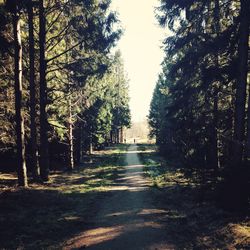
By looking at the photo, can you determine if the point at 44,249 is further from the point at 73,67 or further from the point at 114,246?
the point at 73,67

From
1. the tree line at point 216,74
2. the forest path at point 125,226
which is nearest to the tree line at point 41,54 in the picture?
the tree line at point 216,74

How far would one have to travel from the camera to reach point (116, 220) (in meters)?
10.5

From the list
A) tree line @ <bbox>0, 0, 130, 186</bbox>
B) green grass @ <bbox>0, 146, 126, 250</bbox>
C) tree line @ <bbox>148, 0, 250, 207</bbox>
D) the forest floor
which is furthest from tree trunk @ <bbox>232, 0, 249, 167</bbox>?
tree line @ <bbox>0, 0, 130, 186</bbox>

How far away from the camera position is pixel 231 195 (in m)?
10.9

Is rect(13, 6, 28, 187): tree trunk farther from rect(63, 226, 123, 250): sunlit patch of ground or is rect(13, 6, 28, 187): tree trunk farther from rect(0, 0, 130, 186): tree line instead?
rect(63, 226, 123, 250): sunlit patch of ground

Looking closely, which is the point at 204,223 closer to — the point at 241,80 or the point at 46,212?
the point at 46,212

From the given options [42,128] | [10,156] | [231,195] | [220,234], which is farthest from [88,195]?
[10,156]

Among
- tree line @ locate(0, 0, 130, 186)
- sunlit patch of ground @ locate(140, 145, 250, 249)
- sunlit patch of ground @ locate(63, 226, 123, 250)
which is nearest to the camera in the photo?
sunlit patch of ground @ locate(140, 145, 250, 249)

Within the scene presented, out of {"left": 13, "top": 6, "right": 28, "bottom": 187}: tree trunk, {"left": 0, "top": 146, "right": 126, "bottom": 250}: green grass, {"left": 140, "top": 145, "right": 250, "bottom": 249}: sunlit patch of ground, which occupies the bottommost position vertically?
{"left": 140, "top": 145, "right": 250, "bottom": 249}: sunlit patch of ground

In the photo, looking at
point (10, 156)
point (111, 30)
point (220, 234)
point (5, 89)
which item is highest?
point (111, 30)

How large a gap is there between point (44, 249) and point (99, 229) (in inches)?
77.9

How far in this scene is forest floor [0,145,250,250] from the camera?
8.43 meters

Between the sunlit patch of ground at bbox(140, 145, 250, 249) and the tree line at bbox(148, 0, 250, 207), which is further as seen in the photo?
the tree line at bbox(148, 0, 250, 207)

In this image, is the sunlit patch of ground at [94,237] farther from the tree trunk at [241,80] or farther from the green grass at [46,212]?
the tree trunk at [241,80]
